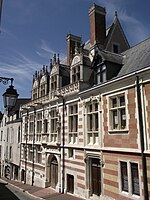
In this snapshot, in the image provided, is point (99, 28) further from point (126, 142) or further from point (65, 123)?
point (126, 142)

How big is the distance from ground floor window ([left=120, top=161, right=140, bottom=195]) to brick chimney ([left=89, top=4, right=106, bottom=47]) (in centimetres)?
1017

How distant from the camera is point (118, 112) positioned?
1198cm

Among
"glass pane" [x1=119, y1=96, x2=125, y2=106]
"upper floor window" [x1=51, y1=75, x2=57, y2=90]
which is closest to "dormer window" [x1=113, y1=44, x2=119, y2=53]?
"upper floor window" [x1=51, y1=75, x2=57, y2=90]

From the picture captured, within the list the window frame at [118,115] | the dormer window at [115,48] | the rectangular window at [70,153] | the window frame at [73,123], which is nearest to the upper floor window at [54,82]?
the window frame at [73,123]

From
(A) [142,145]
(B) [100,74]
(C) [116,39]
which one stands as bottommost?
(A) [142,145]

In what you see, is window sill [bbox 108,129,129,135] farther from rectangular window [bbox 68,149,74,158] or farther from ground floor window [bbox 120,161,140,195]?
rectangular window [bbox 68,149,74,158]

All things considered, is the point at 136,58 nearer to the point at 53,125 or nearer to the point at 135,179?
the point at 135,179

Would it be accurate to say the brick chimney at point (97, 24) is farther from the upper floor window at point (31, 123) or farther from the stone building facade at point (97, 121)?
the upper floor window at point (31, 123)

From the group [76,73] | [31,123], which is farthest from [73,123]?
[31,123]

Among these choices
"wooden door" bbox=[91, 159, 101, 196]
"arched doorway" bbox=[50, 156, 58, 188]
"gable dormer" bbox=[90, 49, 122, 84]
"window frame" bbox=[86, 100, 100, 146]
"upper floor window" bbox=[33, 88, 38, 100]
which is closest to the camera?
"wooden door" bbox=[91, 159, 101, 196]

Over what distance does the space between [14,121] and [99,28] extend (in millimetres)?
20195

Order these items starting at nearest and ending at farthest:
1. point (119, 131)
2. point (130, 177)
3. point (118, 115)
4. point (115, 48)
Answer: point (130, 177) < point (119, 131) < point (118, 115) < point (115, 48)

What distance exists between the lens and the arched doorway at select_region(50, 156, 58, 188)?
18594 mm

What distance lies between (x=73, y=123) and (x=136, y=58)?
674cm
